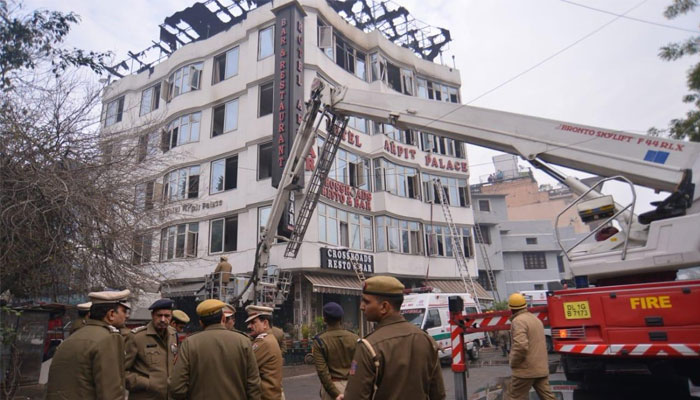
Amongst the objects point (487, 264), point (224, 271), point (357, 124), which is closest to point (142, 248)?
point (224, 271)

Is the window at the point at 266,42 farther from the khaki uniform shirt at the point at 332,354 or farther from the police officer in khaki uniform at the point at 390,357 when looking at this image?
the police officer in khaki uniform at the point at 390,357

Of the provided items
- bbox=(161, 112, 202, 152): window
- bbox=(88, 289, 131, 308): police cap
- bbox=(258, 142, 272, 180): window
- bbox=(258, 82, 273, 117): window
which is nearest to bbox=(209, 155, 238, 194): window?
bbox=(258, 142, 272, 180): window

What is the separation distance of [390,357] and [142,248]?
9565 mm

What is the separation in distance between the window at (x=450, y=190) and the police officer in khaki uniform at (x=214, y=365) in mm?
22364

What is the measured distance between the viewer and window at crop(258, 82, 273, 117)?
68.7ft

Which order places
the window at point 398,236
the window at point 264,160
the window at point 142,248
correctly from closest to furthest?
the window at point 142,248 < the window at point 264,160 < the window at point 398,236

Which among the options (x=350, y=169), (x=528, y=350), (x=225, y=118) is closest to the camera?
(x=528, y=350)

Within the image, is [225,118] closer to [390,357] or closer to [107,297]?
[107,297]

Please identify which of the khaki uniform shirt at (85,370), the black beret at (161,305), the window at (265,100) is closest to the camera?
the khaki uniform shirt at (85,370)

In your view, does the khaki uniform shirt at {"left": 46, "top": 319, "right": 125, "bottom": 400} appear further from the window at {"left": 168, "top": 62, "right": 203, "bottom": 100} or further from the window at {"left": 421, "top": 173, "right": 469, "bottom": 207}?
the window at {"left": 421, "top": 173, "right": 469, "bottom": 207}

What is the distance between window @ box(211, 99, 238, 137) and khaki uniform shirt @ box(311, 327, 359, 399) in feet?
60.7

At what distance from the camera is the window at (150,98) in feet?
84.7

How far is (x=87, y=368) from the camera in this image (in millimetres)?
3533

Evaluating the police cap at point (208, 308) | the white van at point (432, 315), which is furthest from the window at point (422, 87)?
the police cap at point (208, 308)
